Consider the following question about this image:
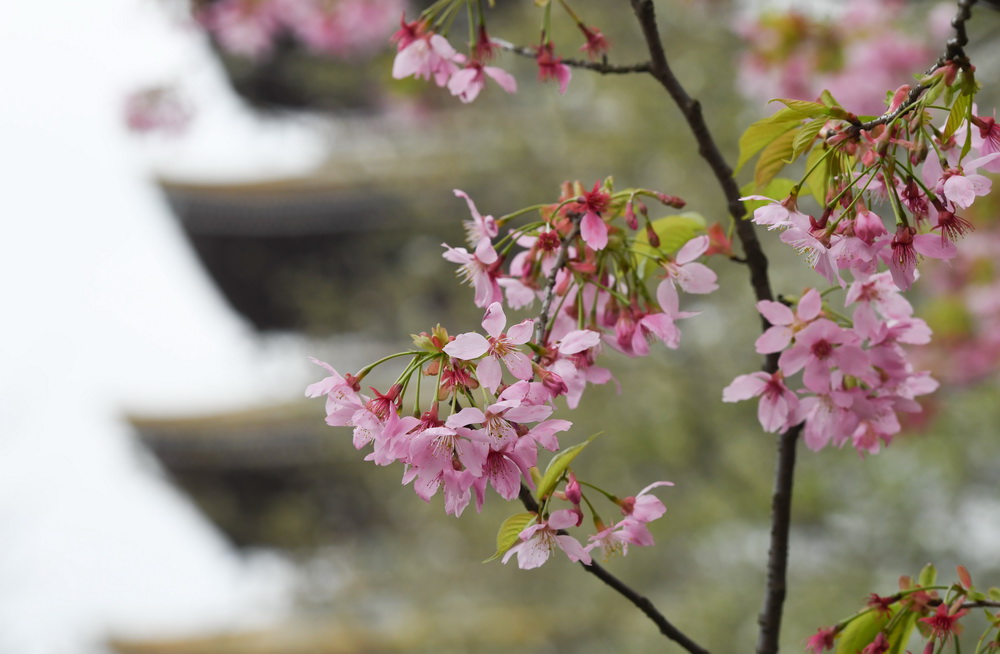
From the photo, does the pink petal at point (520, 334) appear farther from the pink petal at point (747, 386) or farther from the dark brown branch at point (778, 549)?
the dark brown branch at point (778, 549)

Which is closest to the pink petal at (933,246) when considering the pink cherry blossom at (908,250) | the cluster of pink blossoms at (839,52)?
the pink cherry blossom at (908,250)

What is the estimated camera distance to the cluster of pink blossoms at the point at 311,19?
274 cm

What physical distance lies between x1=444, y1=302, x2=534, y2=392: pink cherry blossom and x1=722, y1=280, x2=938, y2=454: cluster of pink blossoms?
189 millimetres

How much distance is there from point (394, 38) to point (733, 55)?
3.43 m

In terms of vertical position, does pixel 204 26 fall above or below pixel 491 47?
above

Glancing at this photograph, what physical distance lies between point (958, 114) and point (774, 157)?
143 mm

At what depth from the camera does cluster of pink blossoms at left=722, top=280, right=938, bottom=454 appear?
70 centimetres


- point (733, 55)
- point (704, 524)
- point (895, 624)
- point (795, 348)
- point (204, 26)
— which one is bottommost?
point (895, 624)

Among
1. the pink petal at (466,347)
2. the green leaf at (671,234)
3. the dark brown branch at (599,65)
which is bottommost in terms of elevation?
the pink petal at (466,347)

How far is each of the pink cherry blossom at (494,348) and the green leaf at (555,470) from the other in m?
0.05

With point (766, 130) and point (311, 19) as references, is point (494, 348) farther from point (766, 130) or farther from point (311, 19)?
point (311, 19)

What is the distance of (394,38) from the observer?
908 mm

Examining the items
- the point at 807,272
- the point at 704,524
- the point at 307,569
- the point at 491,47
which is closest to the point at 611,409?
the point at 704,524

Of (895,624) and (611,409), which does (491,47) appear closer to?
(895,624)
